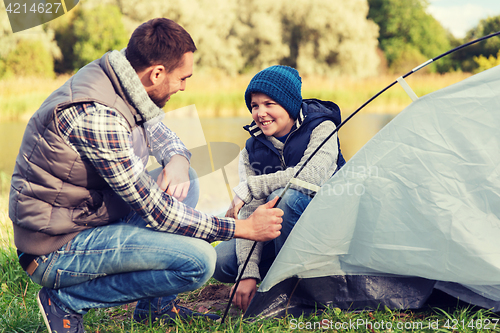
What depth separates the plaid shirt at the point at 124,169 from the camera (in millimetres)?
1111

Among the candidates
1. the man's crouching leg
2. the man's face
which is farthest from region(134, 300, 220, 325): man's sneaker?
the man's face

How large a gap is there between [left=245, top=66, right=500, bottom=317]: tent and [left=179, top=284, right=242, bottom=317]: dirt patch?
295 mm

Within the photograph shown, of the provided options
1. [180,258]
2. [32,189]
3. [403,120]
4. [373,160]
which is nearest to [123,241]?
[180,258]

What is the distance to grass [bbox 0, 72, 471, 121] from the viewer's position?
7.77 m

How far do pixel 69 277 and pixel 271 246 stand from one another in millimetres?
826

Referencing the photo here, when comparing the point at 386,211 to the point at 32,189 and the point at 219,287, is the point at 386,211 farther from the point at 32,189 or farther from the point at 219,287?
the point at 32,189

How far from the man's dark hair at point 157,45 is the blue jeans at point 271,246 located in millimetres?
666

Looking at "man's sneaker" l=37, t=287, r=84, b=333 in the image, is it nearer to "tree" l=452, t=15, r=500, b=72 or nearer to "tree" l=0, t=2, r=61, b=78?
"tree" l=0, t=2, r=61, b=78

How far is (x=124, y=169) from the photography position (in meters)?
1.14

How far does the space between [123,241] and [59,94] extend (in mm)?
520

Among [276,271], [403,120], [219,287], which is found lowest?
[219,287]

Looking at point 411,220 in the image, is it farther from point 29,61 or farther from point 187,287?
point 29,61

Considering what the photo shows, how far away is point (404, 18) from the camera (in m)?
12.1

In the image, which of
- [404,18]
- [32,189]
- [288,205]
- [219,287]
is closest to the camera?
[32,189]
